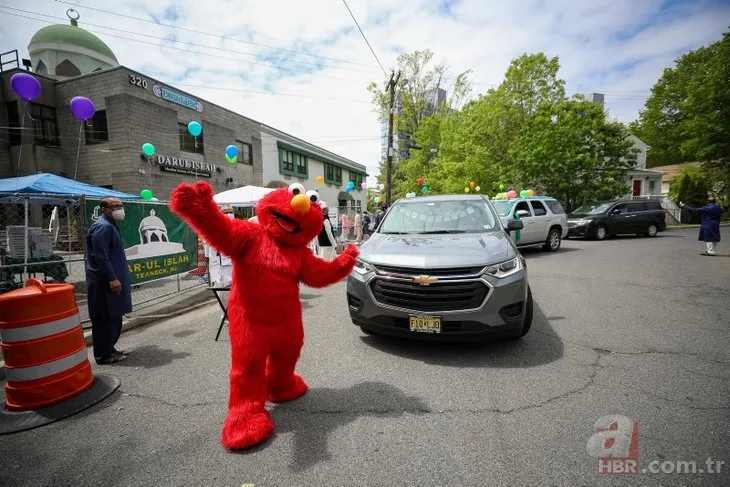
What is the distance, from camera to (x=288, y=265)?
2553 mm

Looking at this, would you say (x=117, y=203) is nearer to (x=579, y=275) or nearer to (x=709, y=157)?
(x=579, y=275)

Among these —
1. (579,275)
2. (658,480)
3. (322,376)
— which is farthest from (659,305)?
(322,376)

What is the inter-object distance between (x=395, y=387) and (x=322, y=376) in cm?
76

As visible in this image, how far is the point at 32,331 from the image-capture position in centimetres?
290

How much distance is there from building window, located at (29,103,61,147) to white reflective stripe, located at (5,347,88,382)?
66.4 feet

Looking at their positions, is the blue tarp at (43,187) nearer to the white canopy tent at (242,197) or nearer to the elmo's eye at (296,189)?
the white canopy tent at (242,197)

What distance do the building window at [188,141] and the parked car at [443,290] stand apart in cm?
1863

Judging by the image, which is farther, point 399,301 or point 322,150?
point 322,150

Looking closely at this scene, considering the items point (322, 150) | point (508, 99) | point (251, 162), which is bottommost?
point (251, 162)

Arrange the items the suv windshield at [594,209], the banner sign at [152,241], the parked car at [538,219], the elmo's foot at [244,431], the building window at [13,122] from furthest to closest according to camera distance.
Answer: the building window at [13,122] → the suv windshield at [594,209] → the parked car at [538,219] → the banner sign at [152,241] → the elmo's foot at [244,431]

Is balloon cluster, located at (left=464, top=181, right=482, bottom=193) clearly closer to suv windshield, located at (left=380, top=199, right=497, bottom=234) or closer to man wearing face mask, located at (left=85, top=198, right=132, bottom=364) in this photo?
suv windshield, located at (left=380, top=199, right=497, bottom=234)

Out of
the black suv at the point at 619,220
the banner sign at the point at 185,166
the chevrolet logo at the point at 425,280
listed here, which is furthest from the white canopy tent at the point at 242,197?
the black suv at the point at 619,220

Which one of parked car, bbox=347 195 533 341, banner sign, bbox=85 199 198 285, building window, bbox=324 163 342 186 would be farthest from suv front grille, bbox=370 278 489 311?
building window, bbox=324 163 342 186

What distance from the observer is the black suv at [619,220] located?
16234 mm
